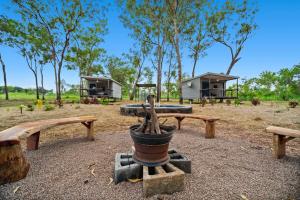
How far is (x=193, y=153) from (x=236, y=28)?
22.7 metres

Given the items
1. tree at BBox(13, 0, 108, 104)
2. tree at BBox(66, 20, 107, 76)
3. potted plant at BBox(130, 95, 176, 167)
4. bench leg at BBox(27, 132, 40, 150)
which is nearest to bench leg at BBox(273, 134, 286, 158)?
potted plant at BBox(130, 95, 176, 167)

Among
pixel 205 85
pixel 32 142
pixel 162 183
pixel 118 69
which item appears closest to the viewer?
pixel 162 183

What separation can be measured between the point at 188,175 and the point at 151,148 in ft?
2.17

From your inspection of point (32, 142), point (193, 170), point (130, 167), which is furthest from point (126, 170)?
point (32, 142)

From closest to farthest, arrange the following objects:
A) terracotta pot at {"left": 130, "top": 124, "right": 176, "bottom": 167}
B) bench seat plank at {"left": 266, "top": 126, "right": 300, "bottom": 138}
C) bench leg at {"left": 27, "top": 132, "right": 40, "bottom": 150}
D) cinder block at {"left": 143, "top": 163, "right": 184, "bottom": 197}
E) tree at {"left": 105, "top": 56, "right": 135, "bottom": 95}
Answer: cinder block at {"left": 143, "top": 163, "right": 184, "bottom": 197}
terracotta pot at {"left": 130, "top": 124, "right": 176, "bottom": 167}
bench seat plank at {"left": 266, "top": 126, "right": 300, "bottom": 138}
bench leg at {"left": 27, "top": 132, "right": 40, "bottom": 150}
tree at {"left": 105, "top": 56, "right": 135, "bottom": 95}

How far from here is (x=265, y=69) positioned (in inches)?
1161

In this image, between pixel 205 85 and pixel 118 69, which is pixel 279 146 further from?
pixel 118 69

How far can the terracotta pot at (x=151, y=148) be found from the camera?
187 cm

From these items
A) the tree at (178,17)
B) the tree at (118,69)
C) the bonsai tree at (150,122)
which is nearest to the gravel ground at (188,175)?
the bonsai tree at (150,122)

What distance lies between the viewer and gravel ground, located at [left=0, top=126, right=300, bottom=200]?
1685mm

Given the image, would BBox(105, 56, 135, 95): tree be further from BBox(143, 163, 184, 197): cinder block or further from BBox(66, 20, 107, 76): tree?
BBox(143, 163, 184, 197): cinder block

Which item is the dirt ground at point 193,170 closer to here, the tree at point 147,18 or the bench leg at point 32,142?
the bench leg at point 32,142

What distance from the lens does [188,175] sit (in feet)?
6.78

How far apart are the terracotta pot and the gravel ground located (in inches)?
12.1
